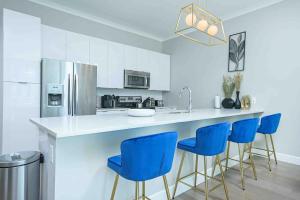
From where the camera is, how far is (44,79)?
2.91 meters

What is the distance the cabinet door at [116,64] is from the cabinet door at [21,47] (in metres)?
1.44

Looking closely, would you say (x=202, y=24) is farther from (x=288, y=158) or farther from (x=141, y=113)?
(x=288, y=158)

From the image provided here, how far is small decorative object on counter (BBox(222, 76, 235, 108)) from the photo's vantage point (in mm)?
3752

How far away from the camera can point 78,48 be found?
357 centimetres

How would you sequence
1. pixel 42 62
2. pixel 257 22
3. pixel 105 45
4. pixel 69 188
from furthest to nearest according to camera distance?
pixel 105 45
pixel 257 22
pixel 42 62
pixel 69 188

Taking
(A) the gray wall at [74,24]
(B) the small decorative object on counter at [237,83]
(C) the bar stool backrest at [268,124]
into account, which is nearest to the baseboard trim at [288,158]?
(C) the bar stool backrest at [268,124]

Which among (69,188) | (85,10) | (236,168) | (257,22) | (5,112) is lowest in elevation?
(236,168)

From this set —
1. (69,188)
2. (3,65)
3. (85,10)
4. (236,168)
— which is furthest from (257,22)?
(3,65)

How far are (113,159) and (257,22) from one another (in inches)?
146

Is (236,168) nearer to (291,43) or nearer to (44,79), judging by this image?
(291,43)

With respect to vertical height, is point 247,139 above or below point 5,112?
below

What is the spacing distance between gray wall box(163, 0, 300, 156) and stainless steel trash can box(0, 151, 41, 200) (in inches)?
144

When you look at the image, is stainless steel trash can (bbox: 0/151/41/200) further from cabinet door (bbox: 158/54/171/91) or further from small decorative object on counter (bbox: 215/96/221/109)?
cabinet door (bbox: 158/54/171/91)

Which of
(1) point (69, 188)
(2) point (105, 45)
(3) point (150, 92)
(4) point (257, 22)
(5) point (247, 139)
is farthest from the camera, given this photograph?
(3) point (150, 92)
